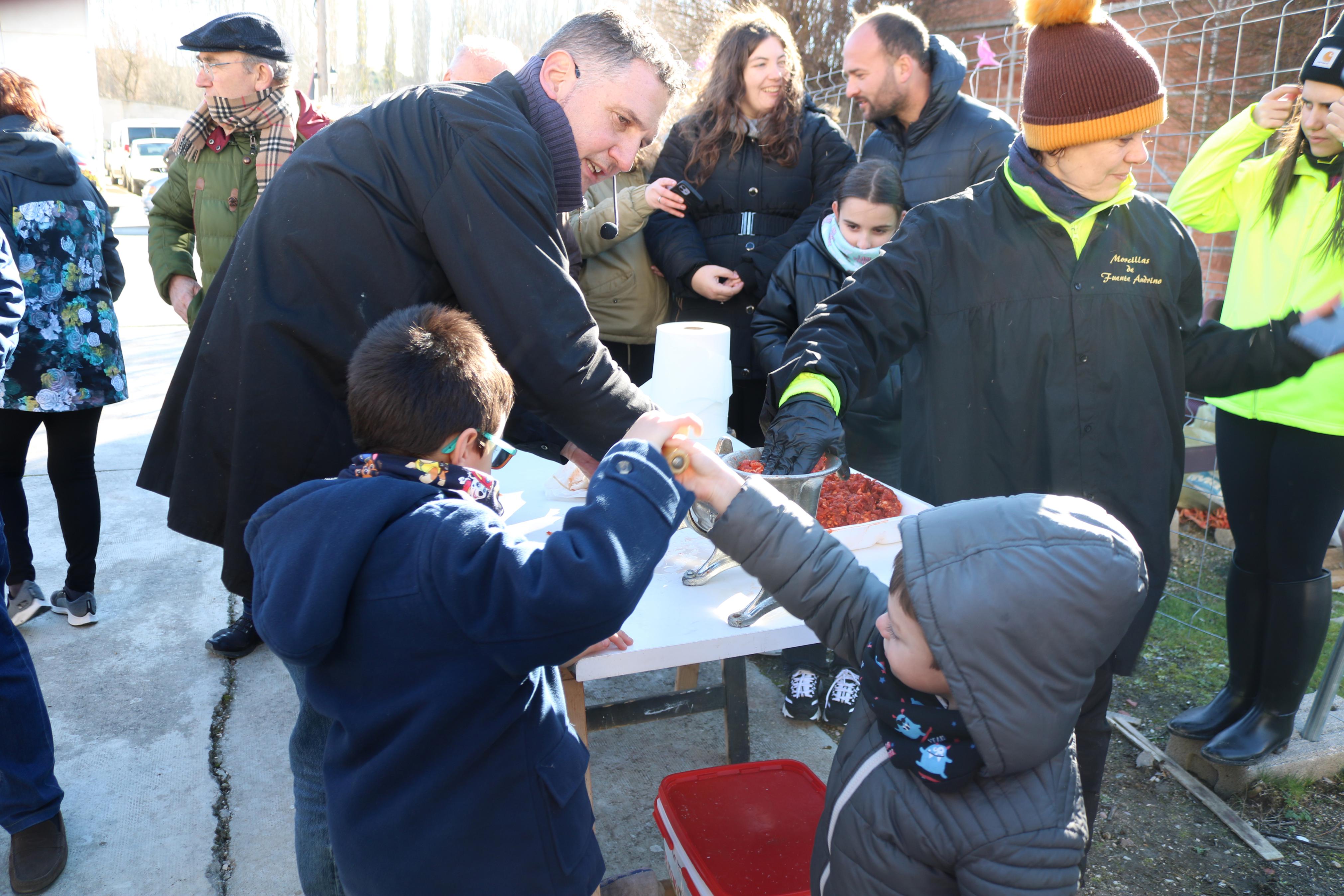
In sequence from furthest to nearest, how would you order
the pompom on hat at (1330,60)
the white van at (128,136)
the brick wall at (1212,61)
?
1. the white van at (128,136)
2. the brick wall at (1212,61)
3. the pompom on hat at (1330,60)

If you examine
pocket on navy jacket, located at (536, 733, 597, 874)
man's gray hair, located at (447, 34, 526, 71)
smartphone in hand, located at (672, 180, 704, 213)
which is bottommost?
pocket on navy jacket, located at (536, 733, 597, 874)

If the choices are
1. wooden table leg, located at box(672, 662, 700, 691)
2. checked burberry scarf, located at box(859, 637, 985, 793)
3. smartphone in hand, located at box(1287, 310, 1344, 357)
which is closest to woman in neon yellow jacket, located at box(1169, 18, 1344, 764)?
smartphone in hand, located at box(1287, 310, 1344, 357)

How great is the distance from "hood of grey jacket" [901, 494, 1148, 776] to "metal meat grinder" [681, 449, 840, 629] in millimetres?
450

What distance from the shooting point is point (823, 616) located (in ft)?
4.57

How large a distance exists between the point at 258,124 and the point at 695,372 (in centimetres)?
200

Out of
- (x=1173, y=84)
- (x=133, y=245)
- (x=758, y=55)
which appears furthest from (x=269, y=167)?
(x=133, y=245)

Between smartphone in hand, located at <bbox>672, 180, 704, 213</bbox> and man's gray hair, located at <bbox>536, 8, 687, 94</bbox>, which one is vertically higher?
man's gray hair, located at <bbox>536, 8, 687, 94</bbox>

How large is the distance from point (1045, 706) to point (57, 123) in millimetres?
3837

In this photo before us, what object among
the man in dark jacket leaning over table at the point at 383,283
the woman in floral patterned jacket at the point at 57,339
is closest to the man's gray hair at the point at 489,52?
the woman in floral patterned jacket at the point at 57,339

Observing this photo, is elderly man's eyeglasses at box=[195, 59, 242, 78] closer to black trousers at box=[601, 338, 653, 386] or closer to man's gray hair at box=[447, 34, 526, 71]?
man's gray hair at box=[447, 34, 526, 71]

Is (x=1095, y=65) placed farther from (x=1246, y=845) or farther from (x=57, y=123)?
(x=57, y=123)

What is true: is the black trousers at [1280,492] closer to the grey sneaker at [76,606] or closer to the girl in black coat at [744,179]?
the girl in black coat at [744,179]

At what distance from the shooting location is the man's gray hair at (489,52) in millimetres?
3668

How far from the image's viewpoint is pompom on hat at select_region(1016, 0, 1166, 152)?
6.01 ft
